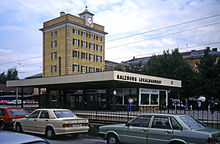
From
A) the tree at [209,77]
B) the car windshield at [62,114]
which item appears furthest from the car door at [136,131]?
the tree at [209,77]

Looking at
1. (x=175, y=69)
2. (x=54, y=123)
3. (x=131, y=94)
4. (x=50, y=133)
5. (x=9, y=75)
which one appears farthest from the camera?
(x=9, y=75)

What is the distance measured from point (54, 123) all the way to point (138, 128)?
15.3 ft

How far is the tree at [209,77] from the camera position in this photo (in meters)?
44.8

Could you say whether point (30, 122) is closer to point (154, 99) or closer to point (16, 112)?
point (16, 112)

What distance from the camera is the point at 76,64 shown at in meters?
60.3

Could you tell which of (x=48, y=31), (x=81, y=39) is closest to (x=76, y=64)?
(x=81, y=39)

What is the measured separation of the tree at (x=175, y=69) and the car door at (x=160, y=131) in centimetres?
4004

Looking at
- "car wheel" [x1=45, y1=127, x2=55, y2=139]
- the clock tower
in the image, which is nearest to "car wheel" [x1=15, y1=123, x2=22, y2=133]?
"car wheel" [x1=45, y1=127, x2=55, y2=139]

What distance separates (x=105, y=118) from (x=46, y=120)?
279 inches

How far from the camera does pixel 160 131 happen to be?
876cm

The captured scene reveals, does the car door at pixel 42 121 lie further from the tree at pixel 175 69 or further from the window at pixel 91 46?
the window at pixel 91 46

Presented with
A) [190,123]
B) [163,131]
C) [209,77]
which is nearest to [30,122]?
[163,131]

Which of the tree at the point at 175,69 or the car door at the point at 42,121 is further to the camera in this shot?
the tree at the point at 175,69

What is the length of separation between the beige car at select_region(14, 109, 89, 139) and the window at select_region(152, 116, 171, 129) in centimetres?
463
